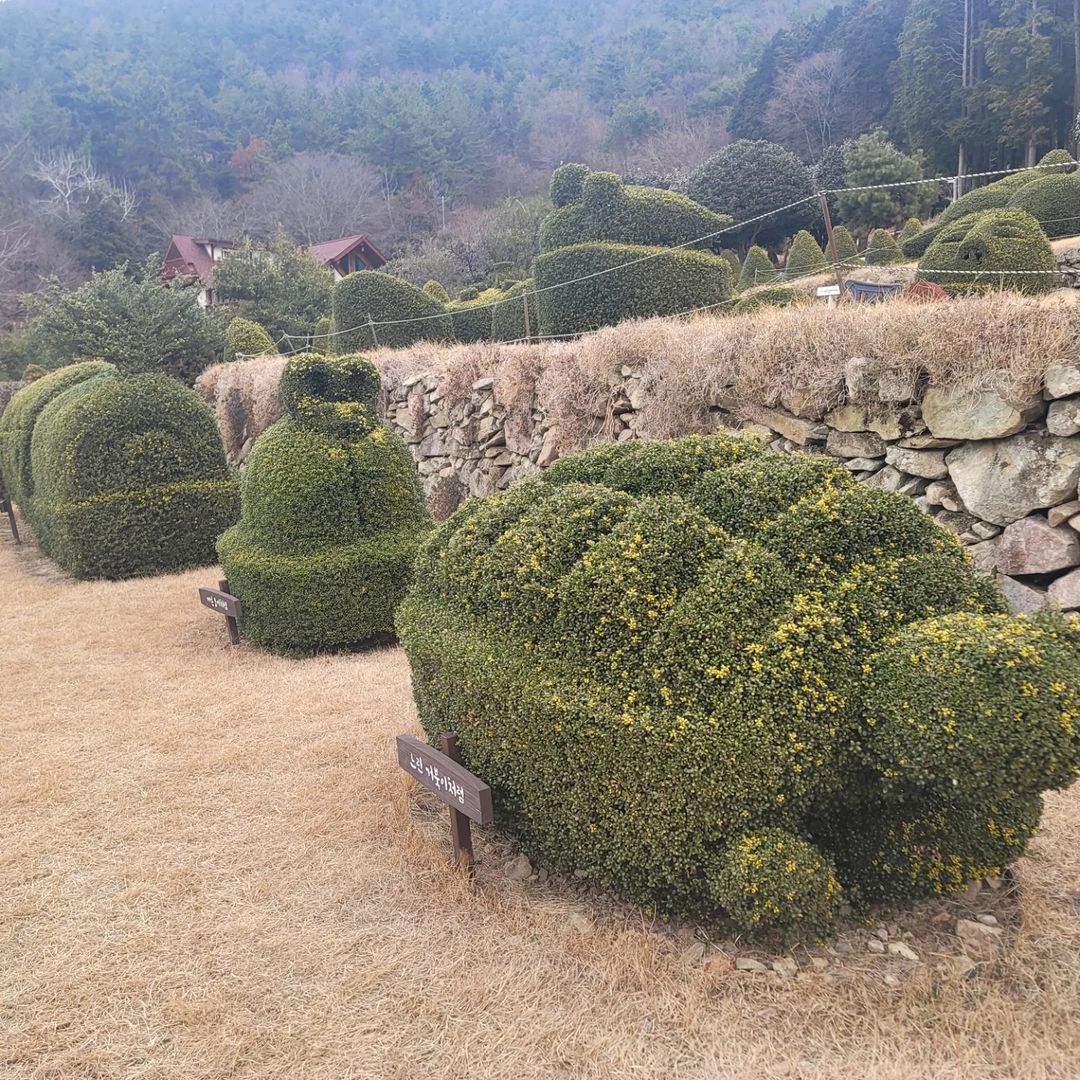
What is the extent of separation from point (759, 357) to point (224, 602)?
13.9ft

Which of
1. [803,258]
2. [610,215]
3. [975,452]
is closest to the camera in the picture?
[975,452]

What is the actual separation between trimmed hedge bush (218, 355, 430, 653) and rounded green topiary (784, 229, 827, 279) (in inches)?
529

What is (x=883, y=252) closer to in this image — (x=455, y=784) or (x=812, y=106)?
(x=455, y=784)

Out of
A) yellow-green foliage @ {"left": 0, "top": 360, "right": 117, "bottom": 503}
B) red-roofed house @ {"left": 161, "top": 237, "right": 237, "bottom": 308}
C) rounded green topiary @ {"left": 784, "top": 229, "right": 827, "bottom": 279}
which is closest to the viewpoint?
yellow-green foliage @ {"left": 0, "top": 360, "right": 117, "bottom": 503}

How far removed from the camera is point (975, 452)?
4.32 meters

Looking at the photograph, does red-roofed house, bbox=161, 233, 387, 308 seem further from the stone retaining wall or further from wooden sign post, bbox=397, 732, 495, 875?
wooden sign post, bbox=397, 732, 495, 875

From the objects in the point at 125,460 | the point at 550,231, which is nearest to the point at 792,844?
the point at 125,460

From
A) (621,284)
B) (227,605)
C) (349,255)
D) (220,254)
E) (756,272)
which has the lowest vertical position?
(227,605)

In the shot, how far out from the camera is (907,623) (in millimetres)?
2314

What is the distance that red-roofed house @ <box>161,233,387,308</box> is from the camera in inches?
1260

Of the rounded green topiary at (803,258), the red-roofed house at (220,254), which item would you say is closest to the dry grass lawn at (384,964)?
the rounded green topiary at (803,258)

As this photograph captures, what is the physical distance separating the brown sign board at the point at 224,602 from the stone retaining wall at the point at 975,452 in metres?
3.40

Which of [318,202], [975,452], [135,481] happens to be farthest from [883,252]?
[318,202]

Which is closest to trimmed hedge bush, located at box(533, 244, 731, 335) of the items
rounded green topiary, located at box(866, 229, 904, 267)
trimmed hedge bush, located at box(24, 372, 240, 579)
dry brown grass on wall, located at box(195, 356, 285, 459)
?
dry brown grass on wall, located at box(195, 356, 285, 459)
